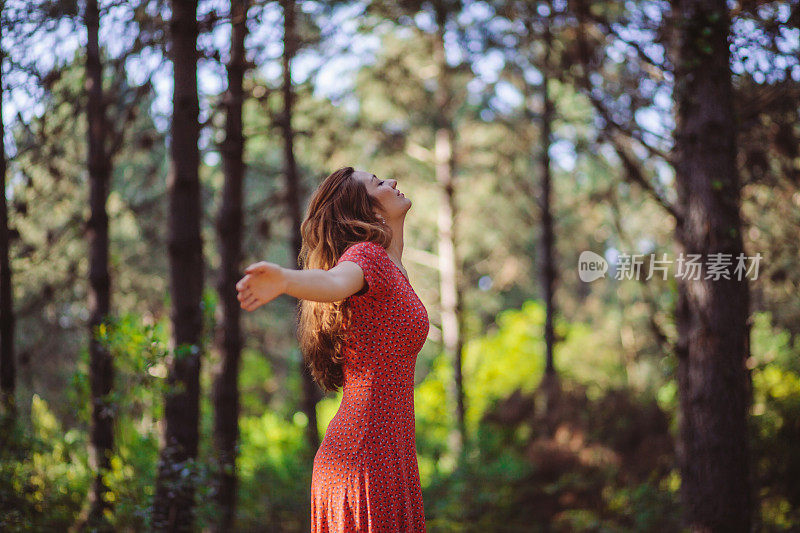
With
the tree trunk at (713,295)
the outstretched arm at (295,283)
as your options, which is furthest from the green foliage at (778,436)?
the outstretched arm at (295,283)

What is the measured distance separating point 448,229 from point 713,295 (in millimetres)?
8507

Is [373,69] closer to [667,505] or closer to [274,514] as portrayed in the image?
[274,514]

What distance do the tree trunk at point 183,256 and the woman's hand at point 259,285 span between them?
261 cm

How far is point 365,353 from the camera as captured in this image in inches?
104

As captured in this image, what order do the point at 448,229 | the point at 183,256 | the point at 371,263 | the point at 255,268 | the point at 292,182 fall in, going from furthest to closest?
the point at 448,229, the point at 292,182, the point at 183,256, the point at 371,263, the point at 255,268

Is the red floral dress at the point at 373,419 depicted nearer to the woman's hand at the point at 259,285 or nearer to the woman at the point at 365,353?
the woman at the point at 365,353

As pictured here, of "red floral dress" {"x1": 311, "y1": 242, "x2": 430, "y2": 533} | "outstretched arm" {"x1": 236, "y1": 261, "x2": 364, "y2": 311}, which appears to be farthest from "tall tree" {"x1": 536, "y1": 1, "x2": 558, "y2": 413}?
"outstretched arm" {"x1": 236, "y1": 261, "x2": 364, "y2": 311}

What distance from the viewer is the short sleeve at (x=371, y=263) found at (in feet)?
8.27

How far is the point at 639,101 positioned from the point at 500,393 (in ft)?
30.1

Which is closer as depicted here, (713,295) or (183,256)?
(183,256)

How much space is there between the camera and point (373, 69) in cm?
1309

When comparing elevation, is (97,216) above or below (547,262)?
above

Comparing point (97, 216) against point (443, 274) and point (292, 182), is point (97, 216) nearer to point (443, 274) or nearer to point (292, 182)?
point (292, 182)

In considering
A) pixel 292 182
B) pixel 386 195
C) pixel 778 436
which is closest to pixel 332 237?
pixel 386 195
